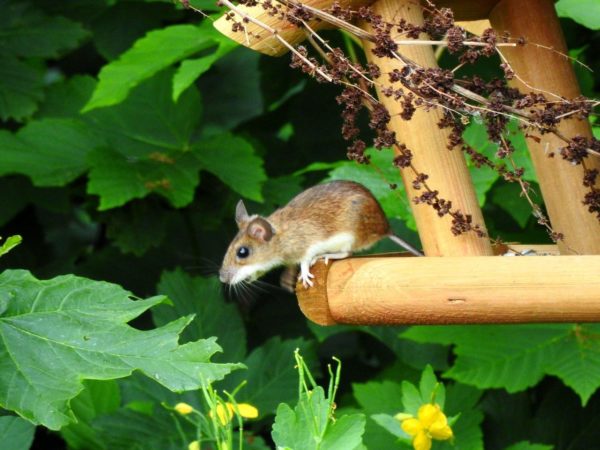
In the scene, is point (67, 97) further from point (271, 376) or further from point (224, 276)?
point (224, 276)

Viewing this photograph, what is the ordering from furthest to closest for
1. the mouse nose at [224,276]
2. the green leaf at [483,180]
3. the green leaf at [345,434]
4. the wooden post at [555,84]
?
the green leaf at [483,180] < the mouse nose at [224,276] < the wooden post at [555,84] < the green leaf at [345,434]

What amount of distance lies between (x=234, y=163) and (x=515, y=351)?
0.85 m

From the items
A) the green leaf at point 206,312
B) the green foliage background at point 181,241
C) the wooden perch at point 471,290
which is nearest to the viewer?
the wooden perch at point 471,290

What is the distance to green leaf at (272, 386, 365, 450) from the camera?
1.36m

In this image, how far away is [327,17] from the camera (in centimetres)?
162

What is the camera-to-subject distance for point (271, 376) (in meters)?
2.94

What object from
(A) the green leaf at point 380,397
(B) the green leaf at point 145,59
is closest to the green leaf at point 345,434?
(A) the green leaf at point 380,397

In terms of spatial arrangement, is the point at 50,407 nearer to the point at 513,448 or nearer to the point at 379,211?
the point at 379,211

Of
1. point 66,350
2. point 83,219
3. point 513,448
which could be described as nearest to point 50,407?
point 66,350

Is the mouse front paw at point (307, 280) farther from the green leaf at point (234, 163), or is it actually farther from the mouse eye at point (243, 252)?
the green leaf at point (234, 163)

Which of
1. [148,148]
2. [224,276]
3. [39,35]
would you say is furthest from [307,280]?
[39,35]

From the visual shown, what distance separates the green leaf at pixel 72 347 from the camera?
5.17 ft

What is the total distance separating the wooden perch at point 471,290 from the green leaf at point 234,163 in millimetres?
1191

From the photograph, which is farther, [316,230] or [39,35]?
[39,35]
